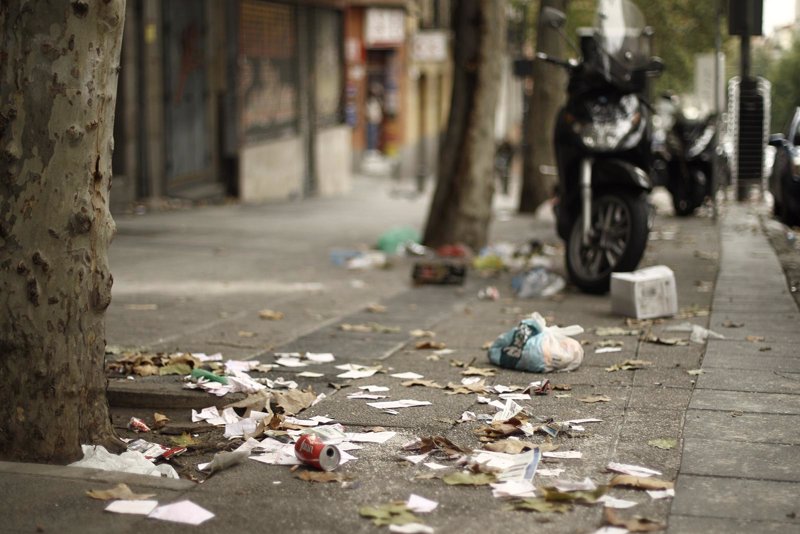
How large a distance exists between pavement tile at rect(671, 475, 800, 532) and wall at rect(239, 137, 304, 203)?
17673 millimetres

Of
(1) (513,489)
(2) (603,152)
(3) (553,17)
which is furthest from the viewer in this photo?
(3) (553,17)

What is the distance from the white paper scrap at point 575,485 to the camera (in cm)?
454

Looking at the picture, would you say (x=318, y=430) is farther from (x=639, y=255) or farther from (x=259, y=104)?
(x=259, y=104)

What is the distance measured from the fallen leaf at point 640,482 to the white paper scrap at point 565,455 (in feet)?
1.24

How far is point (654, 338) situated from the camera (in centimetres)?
748

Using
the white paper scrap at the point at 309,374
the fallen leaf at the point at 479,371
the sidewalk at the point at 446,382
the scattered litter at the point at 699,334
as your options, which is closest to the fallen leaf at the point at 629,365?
the sidewalk at the point at 446,382

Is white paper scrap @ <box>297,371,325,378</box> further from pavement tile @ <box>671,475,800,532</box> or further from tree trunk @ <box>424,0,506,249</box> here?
tree trunk @ <box>424,0,506,249</box>

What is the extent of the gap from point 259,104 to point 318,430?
1801 centimetres

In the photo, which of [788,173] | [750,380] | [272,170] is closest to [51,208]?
[750,380]

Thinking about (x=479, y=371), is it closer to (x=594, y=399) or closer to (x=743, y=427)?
(x=594, y=399)

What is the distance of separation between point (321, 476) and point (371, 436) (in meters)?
0.63

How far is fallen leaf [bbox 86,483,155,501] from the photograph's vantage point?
4434 millimetres

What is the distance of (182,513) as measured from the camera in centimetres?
430

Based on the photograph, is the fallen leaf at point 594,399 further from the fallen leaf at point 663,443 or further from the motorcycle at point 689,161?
the motorcycle at point 689,161
